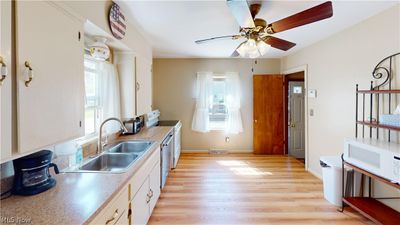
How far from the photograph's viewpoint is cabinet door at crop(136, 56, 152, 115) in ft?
11.0

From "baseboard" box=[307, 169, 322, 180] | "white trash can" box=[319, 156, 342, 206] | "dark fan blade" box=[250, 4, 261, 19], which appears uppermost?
"dark fan blade" box=[250, 4, 261, 19]

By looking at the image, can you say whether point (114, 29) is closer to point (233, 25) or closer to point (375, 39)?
point (233, 25)

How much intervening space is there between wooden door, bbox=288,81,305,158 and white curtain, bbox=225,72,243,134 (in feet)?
4.17

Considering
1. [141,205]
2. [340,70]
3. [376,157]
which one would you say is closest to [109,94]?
[141,205]

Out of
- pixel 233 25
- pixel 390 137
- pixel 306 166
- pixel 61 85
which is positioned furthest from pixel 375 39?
pixel 61 85

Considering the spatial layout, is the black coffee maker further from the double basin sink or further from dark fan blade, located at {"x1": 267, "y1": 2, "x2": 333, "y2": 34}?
dark fan blade, located at {"x1": 267, "y1": 2, "x2": 333, "y2": 34}

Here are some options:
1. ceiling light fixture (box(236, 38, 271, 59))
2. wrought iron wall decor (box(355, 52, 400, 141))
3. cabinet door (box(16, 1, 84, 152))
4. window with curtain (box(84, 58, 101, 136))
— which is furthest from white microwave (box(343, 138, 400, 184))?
window with curtain (box(84, 58, 101, 136))

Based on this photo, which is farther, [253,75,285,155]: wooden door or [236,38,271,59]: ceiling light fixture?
[253,75,285,155]: wooden door

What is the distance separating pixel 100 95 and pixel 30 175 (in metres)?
1.65

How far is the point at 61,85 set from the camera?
1.43m

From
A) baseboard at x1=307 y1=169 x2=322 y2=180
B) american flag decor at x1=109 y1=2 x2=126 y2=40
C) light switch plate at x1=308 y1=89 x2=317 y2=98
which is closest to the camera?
american flag decor at x1=109 y1=2 x2=126 y2=40

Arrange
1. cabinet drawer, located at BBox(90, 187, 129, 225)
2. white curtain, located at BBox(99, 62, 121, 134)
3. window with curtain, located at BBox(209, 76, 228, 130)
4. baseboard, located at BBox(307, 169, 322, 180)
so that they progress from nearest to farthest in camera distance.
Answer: cabinet drawer, located at BBox(90, 187, 129, 225) < white curtain, located at BBox(99, 62, 121, 134) < baseboard, located at BBox(307, 169, 322, 180) < window with curtain, located at BBox(209, 76, 228, 130)

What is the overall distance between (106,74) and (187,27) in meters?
1.28

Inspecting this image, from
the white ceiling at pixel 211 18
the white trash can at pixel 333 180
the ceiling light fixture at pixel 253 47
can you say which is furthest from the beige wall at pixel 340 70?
the ceiling light fixture at pixel 253 47
